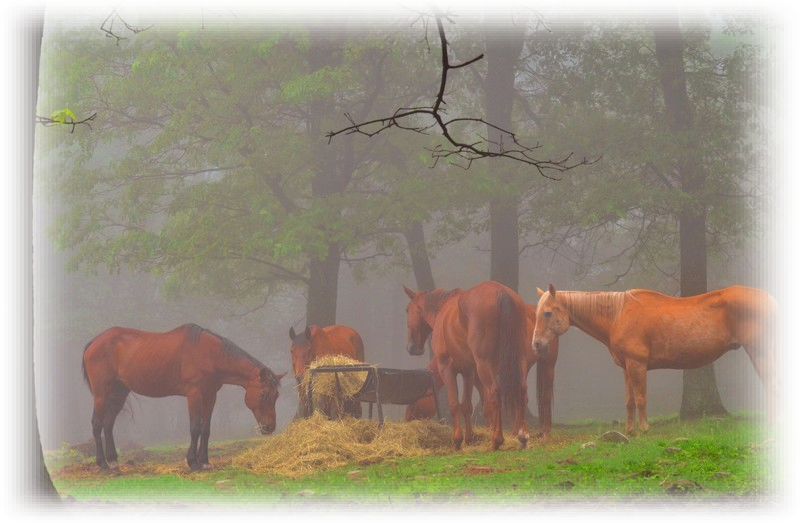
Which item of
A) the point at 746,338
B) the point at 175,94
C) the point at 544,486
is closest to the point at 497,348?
the point at 746,338

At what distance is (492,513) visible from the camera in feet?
22.8

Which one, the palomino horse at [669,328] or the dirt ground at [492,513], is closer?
the dirt ground at [492,513]

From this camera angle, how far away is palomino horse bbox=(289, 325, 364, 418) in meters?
16.2

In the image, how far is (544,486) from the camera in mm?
7934

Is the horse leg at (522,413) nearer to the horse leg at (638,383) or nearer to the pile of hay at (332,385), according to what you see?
the horse leg at (638,383)

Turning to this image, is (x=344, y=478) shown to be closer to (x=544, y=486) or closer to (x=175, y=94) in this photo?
(x=544, y=486)

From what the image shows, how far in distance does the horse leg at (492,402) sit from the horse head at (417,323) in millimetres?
2920


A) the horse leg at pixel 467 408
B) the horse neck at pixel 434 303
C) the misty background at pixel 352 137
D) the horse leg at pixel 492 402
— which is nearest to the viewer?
the horse leg at pixel 492 402

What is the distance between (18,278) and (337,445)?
28.7ft

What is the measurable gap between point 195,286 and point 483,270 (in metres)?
17.5

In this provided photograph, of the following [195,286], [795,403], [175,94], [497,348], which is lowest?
[795,403]

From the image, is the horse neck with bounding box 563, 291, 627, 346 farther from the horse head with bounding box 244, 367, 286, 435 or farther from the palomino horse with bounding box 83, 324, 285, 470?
the palomino horse with bounding box 83, 324, 285, 470

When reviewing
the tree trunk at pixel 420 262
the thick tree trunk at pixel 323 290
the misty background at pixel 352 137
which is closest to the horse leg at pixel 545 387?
the misty background at pixel 352 137

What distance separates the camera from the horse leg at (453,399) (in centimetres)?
1425
